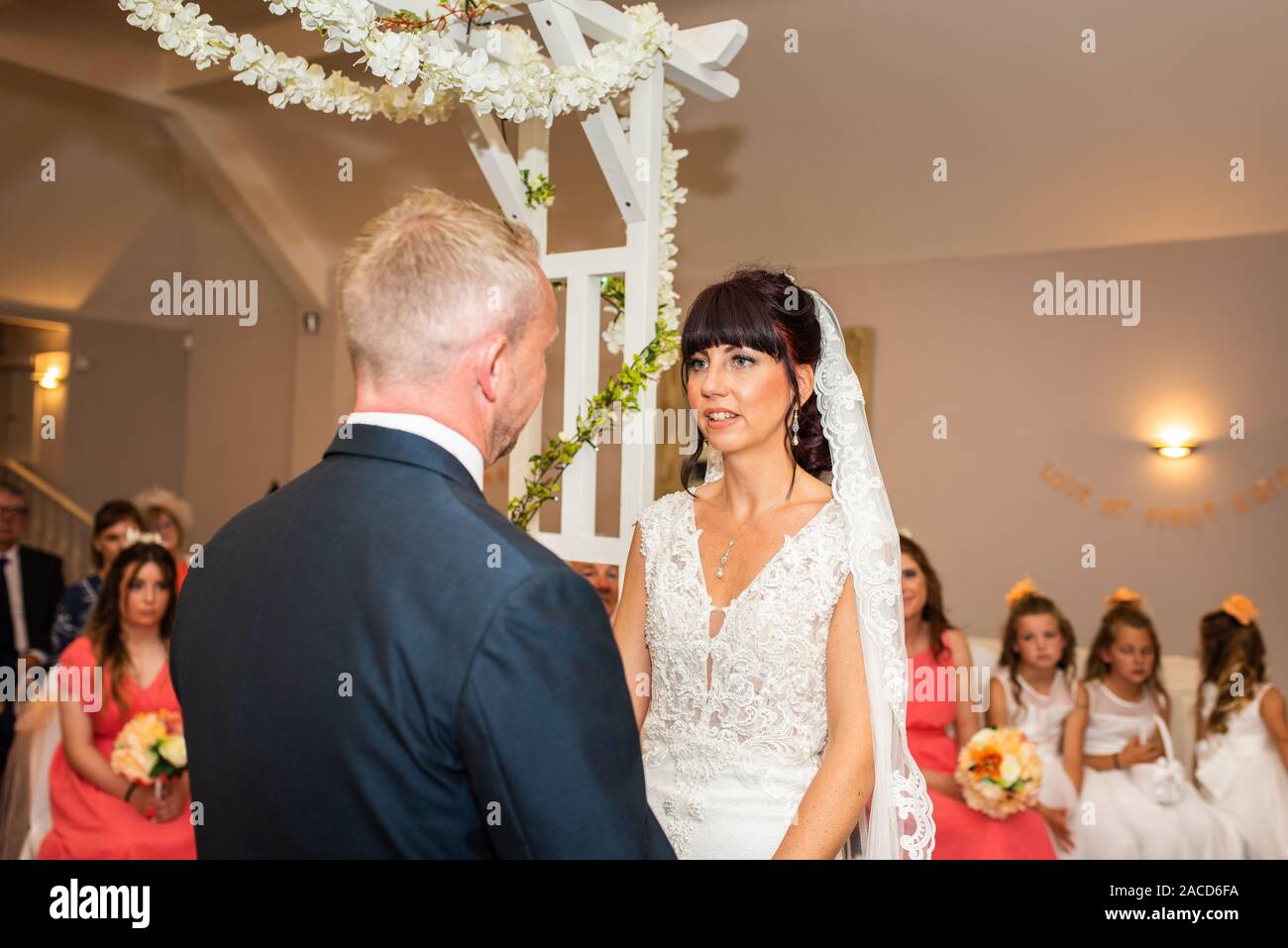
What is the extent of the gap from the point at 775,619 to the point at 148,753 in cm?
229

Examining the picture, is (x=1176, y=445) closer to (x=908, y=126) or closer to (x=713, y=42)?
(x=908, y=126)

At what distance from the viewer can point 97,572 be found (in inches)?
215

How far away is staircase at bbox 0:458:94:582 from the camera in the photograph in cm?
770

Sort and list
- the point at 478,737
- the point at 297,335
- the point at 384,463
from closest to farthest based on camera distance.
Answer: the point at 478,737, the point at 384,463, the point at 297,335

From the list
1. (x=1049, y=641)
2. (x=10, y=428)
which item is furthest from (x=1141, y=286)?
(x=10, y=428)

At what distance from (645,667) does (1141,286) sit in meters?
4.53

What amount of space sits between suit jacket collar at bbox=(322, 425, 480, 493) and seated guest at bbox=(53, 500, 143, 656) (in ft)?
13.5

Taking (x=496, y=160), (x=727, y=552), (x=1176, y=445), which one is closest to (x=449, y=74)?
(x=496, y=160)

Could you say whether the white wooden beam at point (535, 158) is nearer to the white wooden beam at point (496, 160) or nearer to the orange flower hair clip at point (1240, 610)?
the white wooden beam at point (496, 160)

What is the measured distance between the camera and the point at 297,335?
27.8 feet

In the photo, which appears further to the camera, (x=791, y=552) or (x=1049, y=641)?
(x=1049, y=641)

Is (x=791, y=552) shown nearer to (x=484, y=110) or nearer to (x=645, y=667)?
(x=645, y=667)

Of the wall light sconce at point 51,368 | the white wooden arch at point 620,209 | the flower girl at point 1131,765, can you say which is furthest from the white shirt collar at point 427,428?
the wall light sconce at point 51,368
